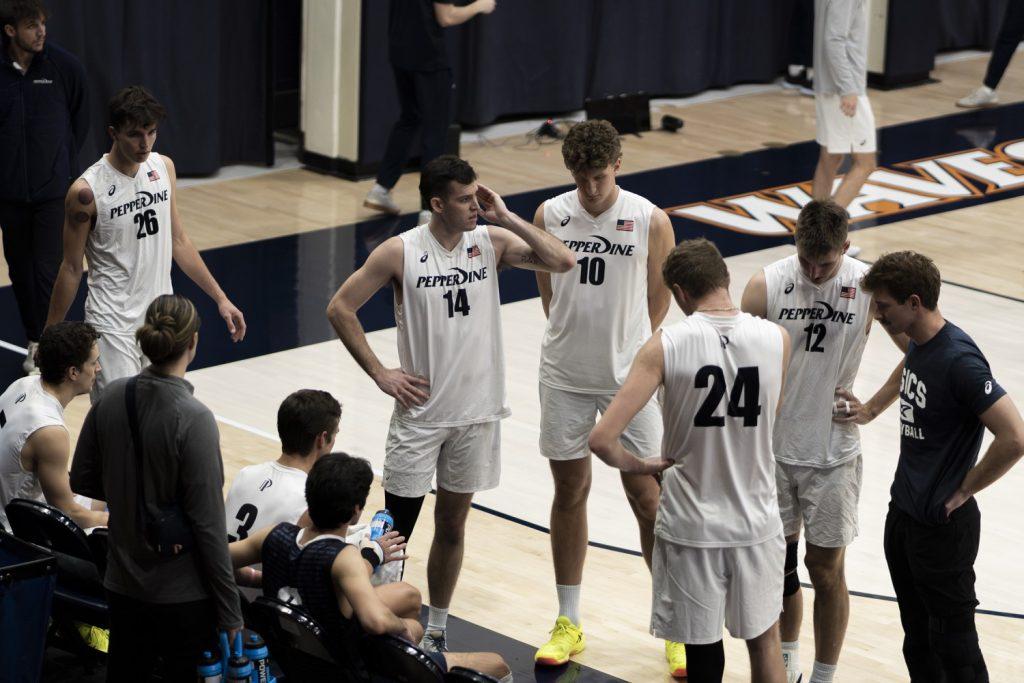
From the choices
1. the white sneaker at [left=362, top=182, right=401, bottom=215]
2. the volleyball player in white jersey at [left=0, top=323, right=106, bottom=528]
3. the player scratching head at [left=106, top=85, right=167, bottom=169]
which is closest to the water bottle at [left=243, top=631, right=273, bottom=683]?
the volleyball player in white jersey at [left=0, top=323, right=106, bottom=528]

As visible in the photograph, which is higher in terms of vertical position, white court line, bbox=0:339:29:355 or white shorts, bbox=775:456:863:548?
white shorts, bbox=775:456:863:548

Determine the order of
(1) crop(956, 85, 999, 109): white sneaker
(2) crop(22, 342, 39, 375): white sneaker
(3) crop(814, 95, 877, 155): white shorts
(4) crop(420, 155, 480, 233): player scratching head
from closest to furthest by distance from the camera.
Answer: (4) crop(420, 155, 480, 233): player scratching head, (2) crop(22, 342, 39, 375): white sneaker, (3) crop(814, 95, 877, 155): white shorts, (1) crop(956, 85, 999, 109): white sneaker

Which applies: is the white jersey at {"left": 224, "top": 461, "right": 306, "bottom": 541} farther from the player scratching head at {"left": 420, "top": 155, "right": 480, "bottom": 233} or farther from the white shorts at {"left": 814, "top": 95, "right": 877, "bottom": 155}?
the white shorts at {"left": 814, "top": 95, "right": 877, "bottom": 155}

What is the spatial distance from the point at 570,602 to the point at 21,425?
1.91 m

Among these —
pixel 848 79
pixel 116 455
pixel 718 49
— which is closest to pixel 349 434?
pixel 116 455

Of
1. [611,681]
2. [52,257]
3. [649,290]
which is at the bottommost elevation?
[611,681]

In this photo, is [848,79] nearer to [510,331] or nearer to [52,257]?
[510,331]

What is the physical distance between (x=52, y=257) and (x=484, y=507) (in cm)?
260

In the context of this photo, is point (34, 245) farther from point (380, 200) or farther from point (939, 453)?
point (939, 453)

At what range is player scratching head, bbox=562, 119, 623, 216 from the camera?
214 inches

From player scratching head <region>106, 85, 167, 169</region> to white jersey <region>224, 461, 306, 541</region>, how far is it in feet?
5.05

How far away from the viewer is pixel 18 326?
8898 millimetres

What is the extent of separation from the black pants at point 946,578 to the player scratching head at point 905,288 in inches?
22.6

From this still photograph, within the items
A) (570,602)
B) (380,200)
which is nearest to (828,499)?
(570,602)
